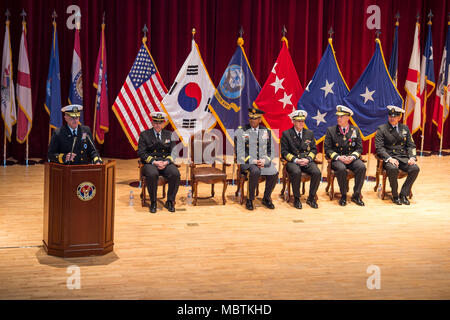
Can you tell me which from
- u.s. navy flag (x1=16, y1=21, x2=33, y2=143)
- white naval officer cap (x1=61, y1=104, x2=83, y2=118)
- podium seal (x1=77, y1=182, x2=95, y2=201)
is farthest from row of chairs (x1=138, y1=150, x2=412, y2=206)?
u.s. navy flag (x1=16, y1=21, x2=33, y2=143)

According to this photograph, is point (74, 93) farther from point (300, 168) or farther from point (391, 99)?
point (391, 99)

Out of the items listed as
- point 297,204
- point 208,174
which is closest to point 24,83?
point 208,174

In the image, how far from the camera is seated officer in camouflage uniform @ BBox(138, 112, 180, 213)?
25.0ft

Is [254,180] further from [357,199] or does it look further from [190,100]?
[190,100]

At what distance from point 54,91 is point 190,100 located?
248 cm

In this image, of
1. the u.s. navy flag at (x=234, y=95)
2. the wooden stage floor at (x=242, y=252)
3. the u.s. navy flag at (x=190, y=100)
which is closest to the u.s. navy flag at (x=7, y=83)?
the wooden stage floor at (x=242, y=252)

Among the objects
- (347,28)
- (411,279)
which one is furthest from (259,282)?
(347,28)

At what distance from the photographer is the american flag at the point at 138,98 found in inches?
351

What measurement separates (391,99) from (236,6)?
3.62 meters

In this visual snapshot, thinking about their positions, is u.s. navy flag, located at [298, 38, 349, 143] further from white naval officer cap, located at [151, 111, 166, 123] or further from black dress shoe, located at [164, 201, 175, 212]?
black dress shoe, located at [164, 201, 175, 212]

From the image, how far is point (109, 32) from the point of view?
10.8m

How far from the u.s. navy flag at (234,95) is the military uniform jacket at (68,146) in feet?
8.94

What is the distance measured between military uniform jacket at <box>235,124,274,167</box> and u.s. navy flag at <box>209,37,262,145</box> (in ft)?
2.26

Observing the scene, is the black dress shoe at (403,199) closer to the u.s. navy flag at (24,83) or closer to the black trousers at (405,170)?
the black trousers at (405,170)
